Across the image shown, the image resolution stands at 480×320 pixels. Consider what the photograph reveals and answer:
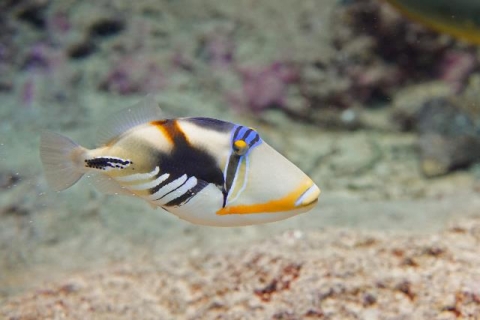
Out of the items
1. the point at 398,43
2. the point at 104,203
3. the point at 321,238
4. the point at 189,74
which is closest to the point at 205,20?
the point at 189,74

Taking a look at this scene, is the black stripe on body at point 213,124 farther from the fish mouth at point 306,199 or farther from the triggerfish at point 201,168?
the fish mouth at point 306,199

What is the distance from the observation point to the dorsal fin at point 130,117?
5.13 feet

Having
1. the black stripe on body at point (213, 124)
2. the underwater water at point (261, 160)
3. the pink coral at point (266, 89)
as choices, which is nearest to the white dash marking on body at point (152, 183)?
the black stripe on body at point (213, 124)

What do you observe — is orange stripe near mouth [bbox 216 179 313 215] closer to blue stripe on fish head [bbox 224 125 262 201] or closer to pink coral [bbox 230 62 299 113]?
blue stripe on fish head [bbox 224 125 262 201]

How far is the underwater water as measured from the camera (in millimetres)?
2230

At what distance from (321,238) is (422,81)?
3359 millimetres

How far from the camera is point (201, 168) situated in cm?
145

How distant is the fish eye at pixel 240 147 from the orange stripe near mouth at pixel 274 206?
0.16 metres

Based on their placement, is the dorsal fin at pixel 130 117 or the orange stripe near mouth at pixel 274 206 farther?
the dorsal fin at pixel 130 117

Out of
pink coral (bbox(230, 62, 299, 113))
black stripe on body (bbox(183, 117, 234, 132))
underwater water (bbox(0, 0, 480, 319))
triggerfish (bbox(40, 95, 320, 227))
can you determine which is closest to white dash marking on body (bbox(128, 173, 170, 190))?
triggerfish (bbox(40, 95, 320, 227))

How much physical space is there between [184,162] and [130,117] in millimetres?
261

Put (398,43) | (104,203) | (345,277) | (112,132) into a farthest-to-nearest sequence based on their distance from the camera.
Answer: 1. (398,43)
2. (104,203)
3. (345,277)
4. (112,132)

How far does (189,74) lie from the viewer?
5.58 meters

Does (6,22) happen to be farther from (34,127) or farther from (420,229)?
(420,229)
